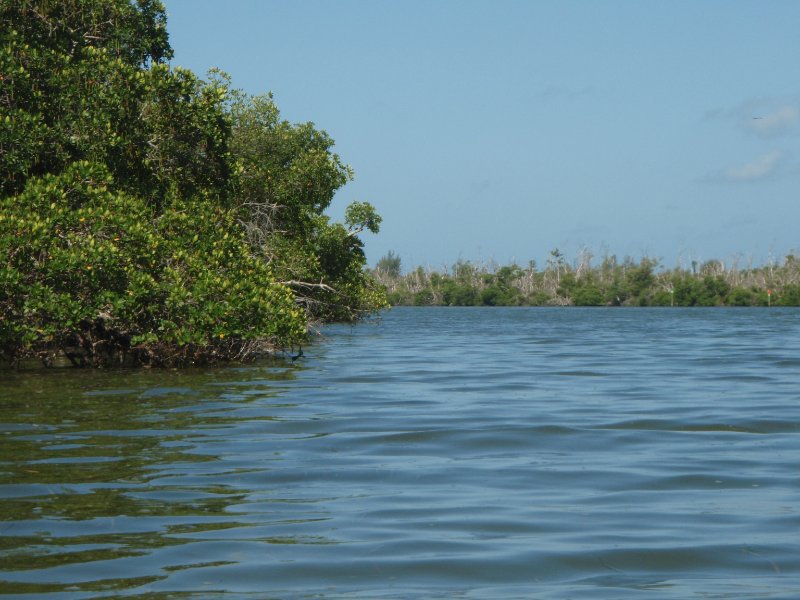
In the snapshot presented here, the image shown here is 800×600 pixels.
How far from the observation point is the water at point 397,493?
509 cm

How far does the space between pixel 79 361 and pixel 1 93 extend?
5.88m

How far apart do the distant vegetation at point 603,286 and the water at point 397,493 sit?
11068 centimetres

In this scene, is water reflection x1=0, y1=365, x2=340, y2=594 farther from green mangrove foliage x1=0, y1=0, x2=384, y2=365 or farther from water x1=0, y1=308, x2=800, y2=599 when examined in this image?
green mangrove foliage x1=0, y1=0, x2=384, y2=365

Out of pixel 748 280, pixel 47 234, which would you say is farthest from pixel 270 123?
pixel 748 280

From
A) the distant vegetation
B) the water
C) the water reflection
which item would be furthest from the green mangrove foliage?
the distant vegetation

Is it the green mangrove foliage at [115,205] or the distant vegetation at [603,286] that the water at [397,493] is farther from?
the distant vegetation at [603,286]

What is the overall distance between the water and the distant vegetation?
363 ft

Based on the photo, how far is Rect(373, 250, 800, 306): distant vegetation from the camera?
122 m

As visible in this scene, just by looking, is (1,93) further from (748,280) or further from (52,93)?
(748,280)

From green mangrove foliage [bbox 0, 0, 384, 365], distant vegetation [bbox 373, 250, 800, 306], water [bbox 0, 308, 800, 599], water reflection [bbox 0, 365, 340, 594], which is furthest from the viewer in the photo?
distant vegetation [bbox 373, 250, 800, 306]

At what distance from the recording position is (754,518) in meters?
6.46

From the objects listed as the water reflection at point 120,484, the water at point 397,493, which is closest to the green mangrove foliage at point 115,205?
the water at point 397,493

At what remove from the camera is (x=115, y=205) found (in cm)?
1752

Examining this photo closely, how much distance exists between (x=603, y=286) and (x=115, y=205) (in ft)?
403
